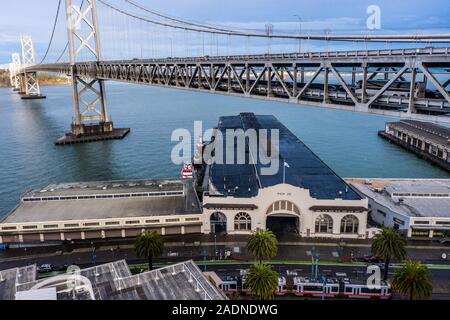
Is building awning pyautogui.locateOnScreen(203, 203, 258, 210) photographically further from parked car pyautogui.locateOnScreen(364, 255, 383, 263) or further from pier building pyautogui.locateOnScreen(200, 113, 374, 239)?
parked car pyautogui.locateOnScreen(364, 255, 383, 263)

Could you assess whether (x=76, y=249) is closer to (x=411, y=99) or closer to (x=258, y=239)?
(x=258, y=239)

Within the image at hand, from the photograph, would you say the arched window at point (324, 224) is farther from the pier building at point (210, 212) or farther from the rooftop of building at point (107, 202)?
the rooftop of building at point (107, 202)

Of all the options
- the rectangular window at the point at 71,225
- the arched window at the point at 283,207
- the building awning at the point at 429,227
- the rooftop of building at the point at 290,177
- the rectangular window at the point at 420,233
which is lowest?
the rectangular window at the point at 420,233

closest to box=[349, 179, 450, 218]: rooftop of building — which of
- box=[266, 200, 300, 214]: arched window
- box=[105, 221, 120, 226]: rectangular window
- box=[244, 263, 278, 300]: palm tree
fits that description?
box=[266, 200, 300, 214]: arched window

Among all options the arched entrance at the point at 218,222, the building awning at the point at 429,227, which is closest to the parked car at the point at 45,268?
the arched entrance at the point at 218,222

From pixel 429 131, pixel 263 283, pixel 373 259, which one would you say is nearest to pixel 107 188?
pixel 263 283
